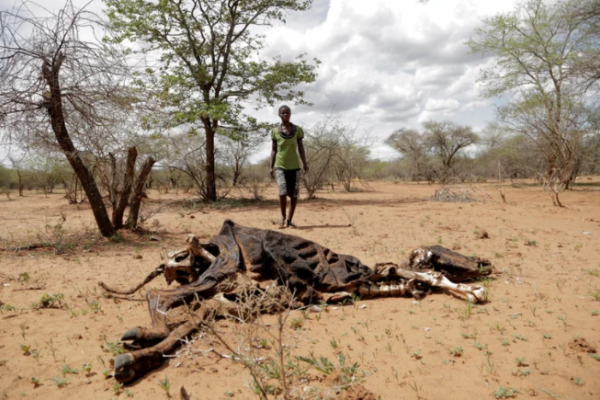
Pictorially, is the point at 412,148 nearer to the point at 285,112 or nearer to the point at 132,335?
the point at 285,112

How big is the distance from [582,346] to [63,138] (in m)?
6.73

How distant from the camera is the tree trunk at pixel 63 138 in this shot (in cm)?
543

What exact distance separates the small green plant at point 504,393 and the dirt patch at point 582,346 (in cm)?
68

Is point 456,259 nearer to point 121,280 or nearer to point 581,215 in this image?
point 121,280

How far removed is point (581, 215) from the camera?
7656mm

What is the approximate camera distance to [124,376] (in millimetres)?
2012

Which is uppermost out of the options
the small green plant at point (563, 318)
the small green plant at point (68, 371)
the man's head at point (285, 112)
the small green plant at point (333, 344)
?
the man's head at point (285, 112)

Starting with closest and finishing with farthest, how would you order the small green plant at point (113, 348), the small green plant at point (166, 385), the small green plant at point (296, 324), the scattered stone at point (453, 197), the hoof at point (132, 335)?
the small green plant at point (166, 385) < the hoof at point (132, 335) < the small green plant at point (113, 348) < the small green plant at point (296, 324) < the scattered stone at point (453, 197)

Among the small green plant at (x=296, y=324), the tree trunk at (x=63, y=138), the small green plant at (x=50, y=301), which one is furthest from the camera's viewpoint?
the tree trunk at (x=63, y=138)

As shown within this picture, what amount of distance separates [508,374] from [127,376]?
2.14m

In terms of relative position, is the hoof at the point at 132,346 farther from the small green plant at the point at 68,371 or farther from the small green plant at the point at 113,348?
the small green plant at the point at 68,371

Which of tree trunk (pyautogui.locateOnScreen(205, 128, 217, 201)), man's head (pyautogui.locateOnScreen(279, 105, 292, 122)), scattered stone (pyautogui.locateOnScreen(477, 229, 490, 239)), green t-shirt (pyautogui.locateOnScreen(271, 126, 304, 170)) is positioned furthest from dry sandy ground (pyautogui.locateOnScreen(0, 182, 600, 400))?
tree trunk (pyautogui.locateOnScreen(205, 128, 217, 201))

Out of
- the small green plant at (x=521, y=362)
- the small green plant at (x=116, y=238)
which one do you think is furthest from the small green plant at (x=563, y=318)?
the small green plant at (x=116, y=238)

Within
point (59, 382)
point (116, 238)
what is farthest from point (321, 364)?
point (116, 238)
